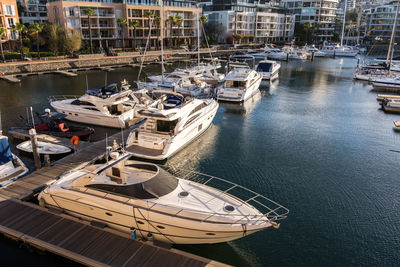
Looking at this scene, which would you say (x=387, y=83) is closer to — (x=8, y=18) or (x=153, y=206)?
(x=153, y=206)

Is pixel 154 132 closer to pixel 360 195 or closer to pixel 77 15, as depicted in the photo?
pixel 360 195

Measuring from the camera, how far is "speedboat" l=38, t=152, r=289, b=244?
379 inches

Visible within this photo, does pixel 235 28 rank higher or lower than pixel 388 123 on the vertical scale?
higher

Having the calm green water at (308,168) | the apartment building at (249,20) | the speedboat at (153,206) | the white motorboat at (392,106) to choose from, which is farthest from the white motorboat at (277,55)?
the speedboat at (153,206)

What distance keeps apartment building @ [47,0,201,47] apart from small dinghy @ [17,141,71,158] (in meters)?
47.8

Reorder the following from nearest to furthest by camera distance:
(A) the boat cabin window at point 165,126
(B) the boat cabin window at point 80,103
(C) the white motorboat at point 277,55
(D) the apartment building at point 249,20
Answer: (A) the boat cabin window at point 165,126, (B) the boat cabin window at point 80,103, (C) the white motorboat at point 277,55, (D) the apartment building at point 249,20

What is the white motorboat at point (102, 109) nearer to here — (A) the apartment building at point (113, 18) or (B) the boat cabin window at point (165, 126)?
(B) the boat cabin window at point (165, 126)

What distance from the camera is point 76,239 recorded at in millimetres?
9953

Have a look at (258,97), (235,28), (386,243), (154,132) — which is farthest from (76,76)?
(235,28)

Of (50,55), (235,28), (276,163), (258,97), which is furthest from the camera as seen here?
(235,28)

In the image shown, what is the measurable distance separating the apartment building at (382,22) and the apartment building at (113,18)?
260 feet

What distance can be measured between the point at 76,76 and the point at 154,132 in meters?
34.3

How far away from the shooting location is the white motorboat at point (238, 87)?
3187 centimetres

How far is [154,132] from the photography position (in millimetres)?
18172
